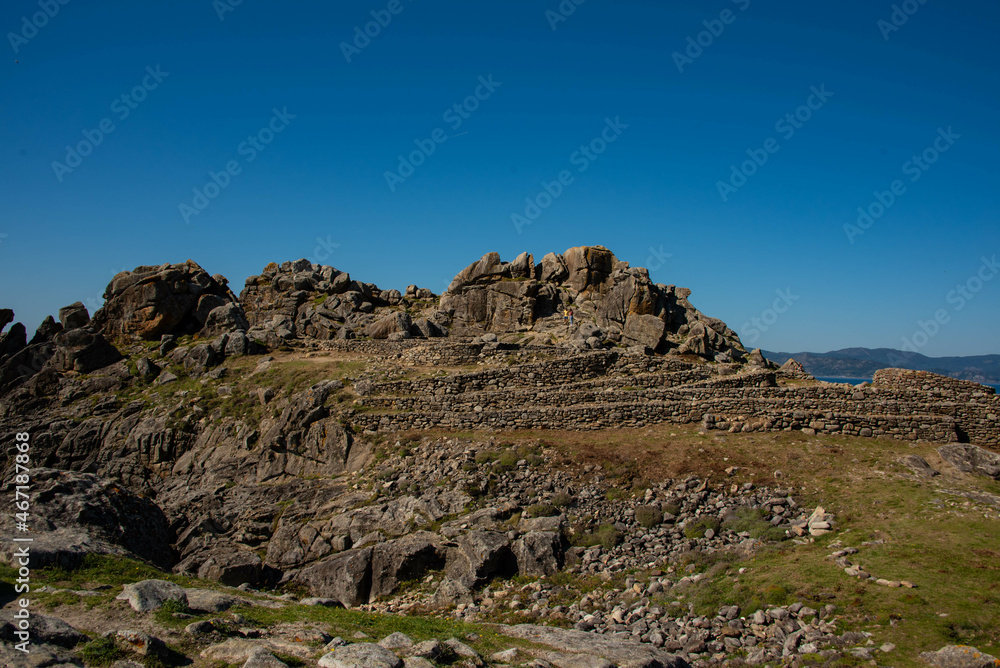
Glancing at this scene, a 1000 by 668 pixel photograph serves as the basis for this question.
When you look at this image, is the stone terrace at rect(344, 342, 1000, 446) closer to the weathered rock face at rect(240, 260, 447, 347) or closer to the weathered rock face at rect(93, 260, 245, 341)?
the weathered rock face at rect(240, 260, 447, 347)

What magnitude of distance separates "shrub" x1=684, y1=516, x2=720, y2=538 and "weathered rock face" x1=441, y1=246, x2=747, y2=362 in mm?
15472

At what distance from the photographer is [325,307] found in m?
46.2

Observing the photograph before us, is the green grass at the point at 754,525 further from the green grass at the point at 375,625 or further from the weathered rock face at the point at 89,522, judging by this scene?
the weathered rock face at the point at 89,522

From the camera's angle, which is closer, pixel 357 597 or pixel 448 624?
pixel 448 624

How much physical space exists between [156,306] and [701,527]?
41585 millimetres

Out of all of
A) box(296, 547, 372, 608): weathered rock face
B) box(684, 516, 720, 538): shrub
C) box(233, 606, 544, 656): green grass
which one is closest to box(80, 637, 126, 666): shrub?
box(233, 606, 544, 656): green grass

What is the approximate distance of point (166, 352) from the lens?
39000 mm

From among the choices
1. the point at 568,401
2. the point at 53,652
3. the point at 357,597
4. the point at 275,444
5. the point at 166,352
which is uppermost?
the point at 166,352

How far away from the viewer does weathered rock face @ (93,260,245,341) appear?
41.4m

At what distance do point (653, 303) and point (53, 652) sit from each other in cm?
3273

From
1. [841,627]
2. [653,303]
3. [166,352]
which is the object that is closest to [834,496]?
[841,627]

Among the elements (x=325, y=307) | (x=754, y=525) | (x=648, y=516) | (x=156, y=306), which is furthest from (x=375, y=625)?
(x=156, y=306)

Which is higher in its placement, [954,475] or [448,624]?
[954,475]

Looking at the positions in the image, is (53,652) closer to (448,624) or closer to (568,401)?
(448,624)
